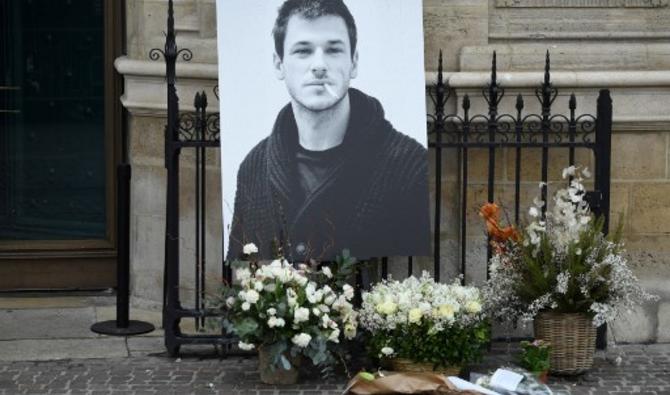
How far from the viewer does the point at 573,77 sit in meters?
9.88

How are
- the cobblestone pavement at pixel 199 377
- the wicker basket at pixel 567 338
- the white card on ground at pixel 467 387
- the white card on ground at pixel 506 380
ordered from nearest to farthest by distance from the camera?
the white card on ground at pixel 467 387 < the white card on ground at pixel 506 380 < the cobblestone pavement at pixel 199 377 < the wicker basket at pixel 567 338

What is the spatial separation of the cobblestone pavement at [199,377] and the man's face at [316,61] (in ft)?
5.10

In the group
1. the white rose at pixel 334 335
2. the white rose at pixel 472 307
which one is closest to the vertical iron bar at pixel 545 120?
the white rose at pixel 472 307

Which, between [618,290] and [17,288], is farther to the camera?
[17,288]

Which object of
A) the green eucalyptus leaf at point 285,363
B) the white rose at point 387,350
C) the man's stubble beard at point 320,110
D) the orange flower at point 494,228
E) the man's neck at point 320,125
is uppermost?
the man's stubble beard at point 320,110

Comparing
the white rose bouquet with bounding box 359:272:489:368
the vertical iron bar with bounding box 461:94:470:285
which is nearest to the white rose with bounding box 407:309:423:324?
the white rose bouquet with bounding box 359:272:489:368

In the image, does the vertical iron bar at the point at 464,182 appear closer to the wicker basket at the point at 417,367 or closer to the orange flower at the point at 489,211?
the orange flower at the point at 489,211

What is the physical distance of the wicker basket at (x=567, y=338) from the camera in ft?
29.8

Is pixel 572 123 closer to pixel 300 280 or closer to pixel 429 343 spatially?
pixel 429 343

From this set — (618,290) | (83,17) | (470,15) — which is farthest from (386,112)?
(83,17)

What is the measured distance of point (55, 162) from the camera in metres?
11.2

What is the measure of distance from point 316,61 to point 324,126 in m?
0.37

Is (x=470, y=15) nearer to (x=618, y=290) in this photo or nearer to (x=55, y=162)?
(x=618, y=290)

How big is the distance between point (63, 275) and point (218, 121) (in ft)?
6.98
